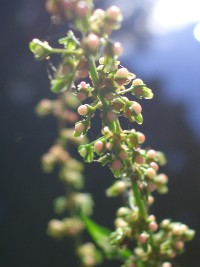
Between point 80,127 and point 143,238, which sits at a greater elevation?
point 80,127

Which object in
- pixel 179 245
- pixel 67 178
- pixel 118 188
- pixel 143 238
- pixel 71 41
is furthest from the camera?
pixel 67 178

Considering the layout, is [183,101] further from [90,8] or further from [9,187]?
[90,8]

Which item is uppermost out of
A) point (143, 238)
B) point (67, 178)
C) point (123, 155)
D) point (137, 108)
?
point (67, 178)

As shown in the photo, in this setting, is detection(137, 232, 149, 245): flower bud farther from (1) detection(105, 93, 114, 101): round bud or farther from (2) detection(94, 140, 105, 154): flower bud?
(1) detection(105, 93, 114, 101): round bud

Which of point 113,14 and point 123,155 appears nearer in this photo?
point 113,14

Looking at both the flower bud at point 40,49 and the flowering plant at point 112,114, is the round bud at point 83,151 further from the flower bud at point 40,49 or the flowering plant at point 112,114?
the flower bud at point 40,49

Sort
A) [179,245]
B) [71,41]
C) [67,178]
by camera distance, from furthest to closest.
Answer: [67,178]
[179,245]
[71,41]

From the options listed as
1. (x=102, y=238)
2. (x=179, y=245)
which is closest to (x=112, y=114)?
(x=179, y=245)

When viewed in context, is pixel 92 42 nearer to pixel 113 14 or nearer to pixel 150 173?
pixel 113 14

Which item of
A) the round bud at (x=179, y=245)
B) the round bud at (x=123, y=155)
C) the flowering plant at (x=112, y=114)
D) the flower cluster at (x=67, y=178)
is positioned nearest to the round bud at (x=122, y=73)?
the flowering plant at (x=112, y=114)

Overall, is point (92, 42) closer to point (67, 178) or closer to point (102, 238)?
point (102, 238)

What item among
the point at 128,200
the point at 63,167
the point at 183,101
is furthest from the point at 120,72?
the point at 183,101
